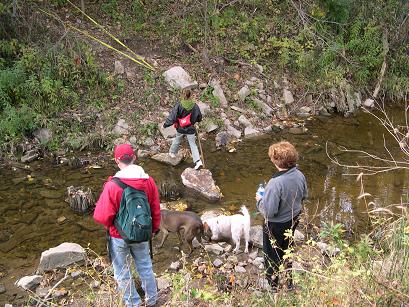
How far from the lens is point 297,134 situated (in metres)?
11.7

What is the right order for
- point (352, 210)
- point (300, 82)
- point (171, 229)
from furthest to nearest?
point (300, 82) → point (352, 210) → point (171, 229)

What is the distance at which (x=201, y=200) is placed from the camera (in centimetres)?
863

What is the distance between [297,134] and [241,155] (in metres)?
1.97

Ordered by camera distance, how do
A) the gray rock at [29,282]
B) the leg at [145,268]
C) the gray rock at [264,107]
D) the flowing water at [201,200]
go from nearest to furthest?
the leg at [145,268]
the gray rock at [29,282]
the flowing water at [201,200]
the gray rock at [264,107]

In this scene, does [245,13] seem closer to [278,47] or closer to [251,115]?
[278,47]

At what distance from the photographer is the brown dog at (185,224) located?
6.74 m

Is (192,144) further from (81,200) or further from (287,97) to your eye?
(287,97)

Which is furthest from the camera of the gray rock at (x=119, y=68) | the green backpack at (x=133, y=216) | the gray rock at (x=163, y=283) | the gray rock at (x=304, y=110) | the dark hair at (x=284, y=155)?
the gray rock at (x=304, y=110)

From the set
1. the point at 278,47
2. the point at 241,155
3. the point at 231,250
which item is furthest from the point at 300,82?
the point at 231,250

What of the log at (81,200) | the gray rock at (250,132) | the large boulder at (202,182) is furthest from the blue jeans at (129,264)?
the gray rock at (250,132)

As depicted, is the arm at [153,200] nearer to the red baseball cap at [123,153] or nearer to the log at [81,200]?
the red baseball cap at [123,153]

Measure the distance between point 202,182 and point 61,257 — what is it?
3241mm

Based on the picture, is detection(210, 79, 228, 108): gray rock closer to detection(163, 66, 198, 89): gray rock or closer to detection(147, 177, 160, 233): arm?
detection(163, 66, 198, 89): gray rock

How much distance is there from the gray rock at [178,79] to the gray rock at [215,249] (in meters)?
5.82
